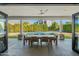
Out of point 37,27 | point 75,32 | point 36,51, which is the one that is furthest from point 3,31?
point 75,32

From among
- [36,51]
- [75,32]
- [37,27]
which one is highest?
[37,27]

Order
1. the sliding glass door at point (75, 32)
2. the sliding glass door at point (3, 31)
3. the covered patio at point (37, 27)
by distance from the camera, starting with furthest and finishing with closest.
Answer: the sliding glass door at point (75, 32), the sliding glass door at point (3, 31), the covered patio at point (37, 27)

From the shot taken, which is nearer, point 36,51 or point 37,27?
point 37,27

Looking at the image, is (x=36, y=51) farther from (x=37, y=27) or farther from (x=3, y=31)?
(x=3, y=31)

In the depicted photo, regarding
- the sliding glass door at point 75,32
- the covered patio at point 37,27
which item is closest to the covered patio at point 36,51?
the covered patio at point 37,27

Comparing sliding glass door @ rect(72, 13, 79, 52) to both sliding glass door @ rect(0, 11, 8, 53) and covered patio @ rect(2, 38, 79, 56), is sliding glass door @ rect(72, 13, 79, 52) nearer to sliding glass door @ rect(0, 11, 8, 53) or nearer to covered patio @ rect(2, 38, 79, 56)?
covered patio @ rect(2, 38, 79, 56)

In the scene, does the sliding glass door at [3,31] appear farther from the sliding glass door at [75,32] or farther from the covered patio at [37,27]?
the sliding glass door at [75,32]

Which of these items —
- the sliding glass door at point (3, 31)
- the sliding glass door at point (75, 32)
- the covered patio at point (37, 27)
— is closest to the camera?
the covered patio at point (37, 27)

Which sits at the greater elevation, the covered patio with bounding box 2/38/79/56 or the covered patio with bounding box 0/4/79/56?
the covered patio with bounding box 0/4/79/56

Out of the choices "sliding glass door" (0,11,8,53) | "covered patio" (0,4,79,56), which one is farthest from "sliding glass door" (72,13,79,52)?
"sliding glass door" (0,11,8,53)

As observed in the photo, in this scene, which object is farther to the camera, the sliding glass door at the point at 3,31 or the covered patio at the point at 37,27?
the sliding glass door at the point at 3,31

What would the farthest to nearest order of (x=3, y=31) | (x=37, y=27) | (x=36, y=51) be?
(x=36, y=51) → (x=37, y=27) → (x=3, y=31)

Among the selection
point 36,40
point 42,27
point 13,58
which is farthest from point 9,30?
point 36,40

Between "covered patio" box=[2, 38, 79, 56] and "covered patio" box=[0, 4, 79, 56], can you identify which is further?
"covered patio" box=[2, 38, 79, 56]
